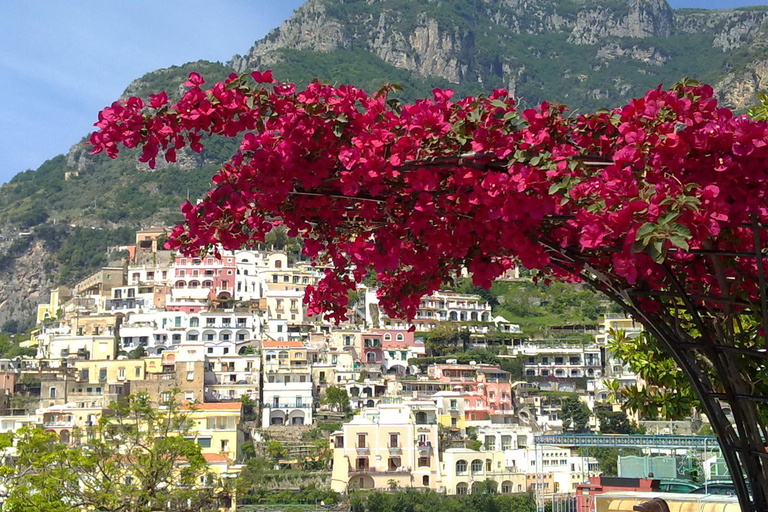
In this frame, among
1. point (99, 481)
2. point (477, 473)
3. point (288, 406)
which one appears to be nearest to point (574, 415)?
point (477, 473)

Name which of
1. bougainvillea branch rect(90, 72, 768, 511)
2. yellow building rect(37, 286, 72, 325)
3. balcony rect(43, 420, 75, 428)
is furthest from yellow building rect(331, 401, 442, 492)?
yellow building rect(37, 286, 72, 325)

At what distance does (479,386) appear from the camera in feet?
178

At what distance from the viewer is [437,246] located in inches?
132

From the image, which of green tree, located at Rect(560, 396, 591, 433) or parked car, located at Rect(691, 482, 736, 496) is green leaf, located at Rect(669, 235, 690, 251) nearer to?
parked car, located at Rect(691, 482, 736, 496)

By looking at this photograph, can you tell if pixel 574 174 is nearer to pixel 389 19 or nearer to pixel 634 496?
pixel 634 496

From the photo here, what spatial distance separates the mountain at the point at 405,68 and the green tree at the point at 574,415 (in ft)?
207

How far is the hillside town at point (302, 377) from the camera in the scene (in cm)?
4338

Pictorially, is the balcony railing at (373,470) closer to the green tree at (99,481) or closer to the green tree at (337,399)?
the green tree at (337,399)

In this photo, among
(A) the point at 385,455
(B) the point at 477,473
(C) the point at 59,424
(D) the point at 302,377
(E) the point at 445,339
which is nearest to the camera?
(B) the point at 477,473

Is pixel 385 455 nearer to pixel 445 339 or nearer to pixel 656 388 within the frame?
pixel 445 339

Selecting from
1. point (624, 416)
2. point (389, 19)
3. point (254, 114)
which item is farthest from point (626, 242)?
point (389, 19)

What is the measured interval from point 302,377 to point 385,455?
32.2 feet

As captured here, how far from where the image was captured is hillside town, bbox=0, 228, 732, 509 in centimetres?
4338

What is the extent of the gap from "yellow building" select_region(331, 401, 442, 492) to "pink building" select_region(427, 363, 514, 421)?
780 cm
